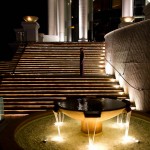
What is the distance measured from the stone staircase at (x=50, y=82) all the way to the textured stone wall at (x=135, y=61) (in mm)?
708

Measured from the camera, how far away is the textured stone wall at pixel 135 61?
716cm

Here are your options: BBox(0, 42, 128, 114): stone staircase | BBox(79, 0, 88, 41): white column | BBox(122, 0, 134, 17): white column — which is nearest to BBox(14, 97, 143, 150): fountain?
BBox(0, 42, 128, 114): stone staircase

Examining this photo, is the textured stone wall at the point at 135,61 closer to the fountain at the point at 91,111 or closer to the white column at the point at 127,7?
the fountain at the point at 91,111

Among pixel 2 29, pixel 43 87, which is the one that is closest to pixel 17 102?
pixel 43 87

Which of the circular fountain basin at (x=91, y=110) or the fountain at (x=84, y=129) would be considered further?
the fountain at (x=84, y=129)

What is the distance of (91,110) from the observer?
4.85 m

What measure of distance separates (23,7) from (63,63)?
50.4ft

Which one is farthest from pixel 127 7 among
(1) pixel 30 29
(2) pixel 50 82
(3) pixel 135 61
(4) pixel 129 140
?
(4) pixel 129 140

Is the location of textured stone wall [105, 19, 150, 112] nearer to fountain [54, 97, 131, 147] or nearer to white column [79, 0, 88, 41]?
fountain [54, 97, 131, 147]

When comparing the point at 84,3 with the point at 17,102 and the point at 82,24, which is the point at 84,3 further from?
the point at 17,102

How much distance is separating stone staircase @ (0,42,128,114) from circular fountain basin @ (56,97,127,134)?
9.46ft

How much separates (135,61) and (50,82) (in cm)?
370

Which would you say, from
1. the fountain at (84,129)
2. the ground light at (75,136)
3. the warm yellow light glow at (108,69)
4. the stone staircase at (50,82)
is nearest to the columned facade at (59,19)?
the stone staircase at (50,82)

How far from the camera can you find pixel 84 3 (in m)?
22.1
